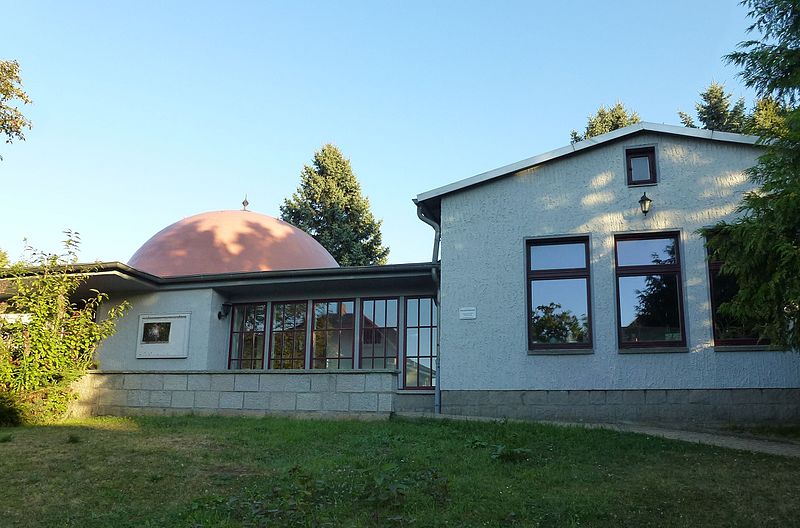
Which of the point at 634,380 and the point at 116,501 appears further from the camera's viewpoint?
the point at 634,380

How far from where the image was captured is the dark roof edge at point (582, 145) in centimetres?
1062

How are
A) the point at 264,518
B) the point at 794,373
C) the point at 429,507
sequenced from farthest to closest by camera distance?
1. the point at 794,373
2. the point at 429,507
3. the point at 264,518

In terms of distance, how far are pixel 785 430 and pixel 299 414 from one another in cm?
686

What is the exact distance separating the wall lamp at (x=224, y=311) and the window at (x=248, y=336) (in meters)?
0.16

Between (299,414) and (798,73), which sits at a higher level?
(798,73)

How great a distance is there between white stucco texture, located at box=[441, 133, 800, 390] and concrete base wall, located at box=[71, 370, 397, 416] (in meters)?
1.56

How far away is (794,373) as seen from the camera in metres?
9.80

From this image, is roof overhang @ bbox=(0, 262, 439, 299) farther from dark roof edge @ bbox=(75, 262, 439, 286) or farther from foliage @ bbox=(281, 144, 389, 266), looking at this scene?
foliage @ bbox=(281, 144, 389, 266)

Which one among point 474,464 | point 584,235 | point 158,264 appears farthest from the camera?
point 158,264

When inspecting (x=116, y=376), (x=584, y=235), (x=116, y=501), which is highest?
(x=584, y=235)

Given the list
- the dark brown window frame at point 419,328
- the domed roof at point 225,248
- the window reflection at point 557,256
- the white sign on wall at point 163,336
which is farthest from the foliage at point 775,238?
the domed roof at point 225,248

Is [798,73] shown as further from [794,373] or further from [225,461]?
[225,461]

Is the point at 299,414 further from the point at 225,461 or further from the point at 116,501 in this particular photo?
the point at 116,501

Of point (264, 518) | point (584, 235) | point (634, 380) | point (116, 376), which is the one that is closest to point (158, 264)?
point (116, 376)
